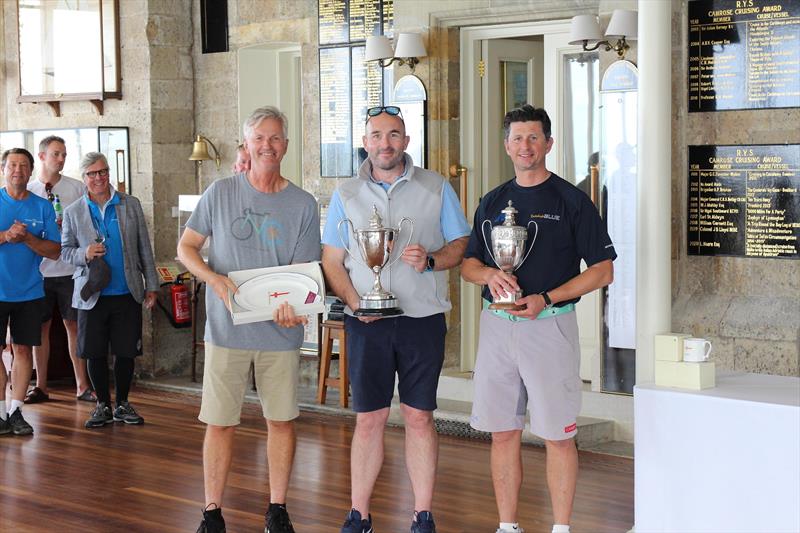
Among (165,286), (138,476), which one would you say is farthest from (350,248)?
(165,286)

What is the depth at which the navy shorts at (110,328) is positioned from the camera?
24.1ft

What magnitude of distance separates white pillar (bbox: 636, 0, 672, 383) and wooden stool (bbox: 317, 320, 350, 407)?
339 cm

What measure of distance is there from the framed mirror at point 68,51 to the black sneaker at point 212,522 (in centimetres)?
529

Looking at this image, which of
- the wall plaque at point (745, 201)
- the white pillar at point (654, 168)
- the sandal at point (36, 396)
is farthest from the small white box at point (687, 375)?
the sandal at point (36, 396)

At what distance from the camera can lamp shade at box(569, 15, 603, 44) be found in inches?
266

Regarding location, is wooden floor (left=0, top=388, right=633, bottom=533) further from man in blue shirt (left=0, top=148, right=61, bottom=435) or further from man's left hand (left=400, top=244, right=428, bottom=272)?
man's left hand (left=400, top=244, right=428, bottom=272)

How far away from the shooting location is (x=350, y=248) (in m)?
4.68

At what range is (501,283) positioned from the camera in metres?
4.37

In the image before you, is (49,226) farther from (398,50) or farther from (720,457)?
(720,457)

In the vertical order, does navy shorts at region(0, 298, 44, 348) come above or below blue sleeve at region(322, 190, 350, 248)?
→ below

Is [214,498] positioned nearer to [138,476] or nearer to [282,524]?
[282,524]

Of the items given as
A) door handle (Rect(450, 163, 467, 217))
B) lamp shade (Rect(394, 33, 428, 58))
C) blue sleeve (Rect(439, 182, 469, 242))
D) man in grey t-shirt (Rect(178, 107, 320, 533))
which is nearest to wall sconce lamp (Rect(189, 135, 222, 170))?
lamp shade (Rect(394, 33, 428, 58))

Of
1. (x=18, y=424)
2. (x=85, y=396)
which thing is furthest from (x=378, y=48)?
(x=18, y=424)

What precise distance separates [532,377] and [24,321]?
3847mm
